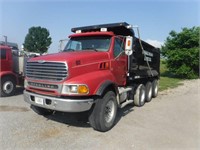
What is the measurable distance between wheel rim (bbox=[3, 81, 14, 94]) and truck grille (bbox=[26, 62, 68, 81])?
15.1 ft

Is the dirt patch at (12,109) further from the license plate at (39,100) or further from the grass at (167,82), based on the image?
the grass at (167,82)

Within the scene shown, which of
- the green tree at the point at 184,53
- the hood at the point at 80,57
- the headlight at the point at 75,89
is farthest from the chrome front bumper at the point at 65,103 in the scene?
the green tree at the point at 184,53

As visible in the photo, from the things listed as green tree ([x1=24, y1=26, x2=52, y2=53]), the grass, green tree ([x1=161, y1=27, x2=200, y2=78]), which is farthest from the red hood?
green tree ([x1=24, y1=26, x2=52, y2=53])

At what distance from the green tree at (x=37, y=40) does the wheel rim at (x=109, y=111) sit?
58.3m

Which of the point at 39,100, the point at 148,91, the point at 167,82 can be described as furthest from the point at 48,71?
the point at 167,82

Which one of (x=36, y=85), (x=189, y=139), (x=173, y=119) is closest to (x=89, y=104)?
(x=36, y=85)

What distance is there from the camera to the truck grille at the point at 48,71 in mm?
5066

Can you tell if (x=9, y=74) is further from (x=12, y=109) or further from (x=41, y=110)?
(x=41, y=110)

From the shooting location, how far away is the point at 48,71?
5297mm

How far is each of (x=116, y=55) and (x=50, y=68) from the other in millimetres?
2180

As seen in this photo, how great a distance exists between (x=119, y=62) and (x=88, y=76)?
1753mm

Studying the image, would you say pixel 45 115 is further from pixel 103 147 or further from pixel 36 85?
pixel 103 147

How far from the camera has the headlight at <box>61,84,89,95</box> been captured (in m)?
4.96

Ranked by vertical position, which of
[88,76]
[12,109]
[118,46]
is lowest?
[12,109]
